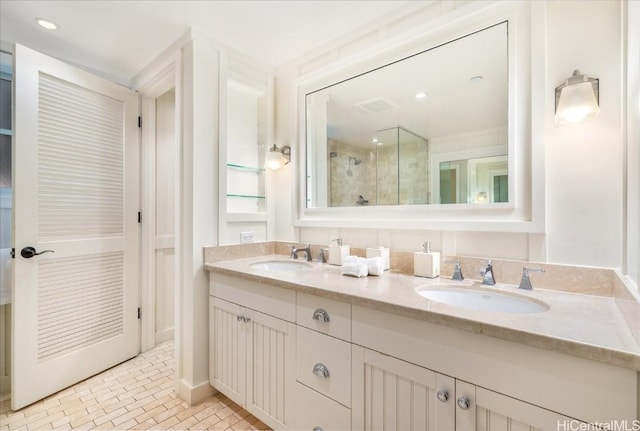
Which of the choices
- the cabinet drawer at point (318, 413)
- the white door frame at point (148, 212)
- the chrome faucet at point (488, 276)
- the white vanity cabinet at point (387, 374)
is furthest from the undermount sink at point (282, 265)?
the white door frame at point (148, 212)

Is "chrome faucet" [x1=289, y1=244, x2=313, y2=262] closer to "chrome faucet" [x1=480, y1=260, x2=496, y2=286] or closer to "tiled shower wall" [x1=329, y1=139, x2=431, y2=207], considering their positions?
"tiled shower wall" [x1=329, y1=139, x2=431, y2=207]

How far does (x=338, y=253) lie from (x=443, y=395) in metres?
0.97

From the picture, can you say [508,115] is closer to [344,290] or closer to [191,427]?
[344,290]

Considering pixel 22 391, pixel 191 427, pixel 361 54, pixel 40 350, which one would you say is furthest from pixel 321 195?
pixel 22 391

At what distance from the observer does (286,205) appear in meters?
2.21

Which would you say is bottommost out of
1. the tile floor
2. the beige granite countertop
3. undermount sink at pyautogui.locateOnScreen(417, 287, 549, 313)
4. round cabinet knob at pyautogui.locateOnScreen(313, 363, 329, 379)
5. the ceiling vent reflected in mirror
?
the tile floor

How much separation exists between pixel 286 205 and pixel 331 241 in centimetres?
48

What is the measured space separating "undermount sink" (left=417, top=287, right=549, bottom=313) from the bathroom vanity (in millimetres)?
20

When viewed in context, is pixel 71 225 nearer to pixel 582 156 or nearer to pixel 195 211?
pixel 195 211

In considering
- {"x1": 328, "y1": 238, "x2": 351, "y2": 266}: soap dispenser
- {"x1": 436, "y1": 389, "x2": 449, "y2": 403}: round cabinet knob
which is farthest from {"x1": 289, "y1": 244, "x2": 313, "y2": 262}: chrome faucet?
{"x1": 436, "y1": 389, "x2": 449, "y2": 403}: round cabinet knob

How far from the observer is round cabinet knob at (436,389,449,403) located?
0.91m

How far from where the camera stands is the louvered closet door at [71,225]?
69.1 inches

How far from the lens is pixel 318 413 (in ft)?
4.11

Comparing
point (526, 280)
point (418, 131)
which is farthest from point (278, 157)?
point (526, 280)
